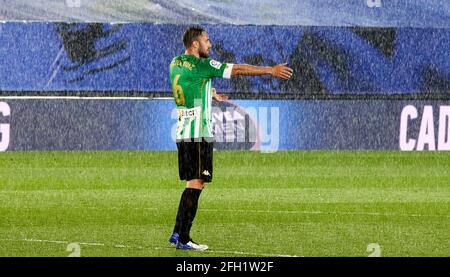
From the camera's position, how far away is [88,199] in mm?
16500

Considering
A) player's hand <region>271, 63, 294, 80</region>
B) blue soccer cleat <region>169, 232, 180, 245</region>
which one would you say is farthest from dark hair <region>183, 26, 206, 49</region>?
blue soccer cleat <region>169, 232, 180, 245</region>

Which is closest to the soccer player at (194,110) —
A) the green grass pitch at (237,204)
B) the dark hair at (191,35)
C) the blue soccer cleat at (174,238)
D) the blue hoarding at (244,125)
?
the dark hair at (191,35)

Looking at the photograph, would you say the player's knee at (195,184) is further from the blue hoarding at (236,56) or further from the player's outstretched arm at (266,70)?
the blue hoarding at (236,56)

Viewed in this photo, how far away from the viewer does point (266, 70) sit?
35.5 ft

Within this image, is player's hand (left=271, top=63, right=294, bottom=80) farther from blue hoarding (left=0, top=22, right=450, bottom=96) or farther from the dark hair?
blue hoarding (left=0, top=22, right=450, bottom=96)

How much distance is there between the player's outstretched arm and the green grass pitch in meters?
1.57

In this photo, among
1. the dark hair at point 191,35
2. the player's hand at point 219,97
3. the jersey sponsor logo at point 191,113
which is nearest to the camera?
the dark hair at point 191,35

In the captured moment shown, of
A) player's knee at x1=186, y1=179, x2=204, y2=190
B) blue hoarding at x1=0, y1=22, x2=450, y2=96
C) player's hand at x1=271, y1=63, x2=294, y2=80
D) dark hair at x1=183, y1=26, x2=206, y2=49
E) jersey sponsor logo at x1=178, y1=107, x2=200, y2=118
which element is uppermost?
blue hoarding at x1=0, y1=22, x2=450, y2=96

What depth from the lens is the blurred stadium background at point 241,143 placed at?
13000mm

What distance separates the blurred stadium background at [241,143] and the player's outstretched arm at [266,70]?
1570 millimetres

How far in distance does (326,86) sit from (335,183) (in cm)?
1027

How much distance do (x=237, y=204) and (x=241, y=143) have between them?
10.0m

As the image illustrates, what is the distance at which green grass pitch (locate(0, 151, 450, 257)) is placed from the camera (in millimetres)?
11914
